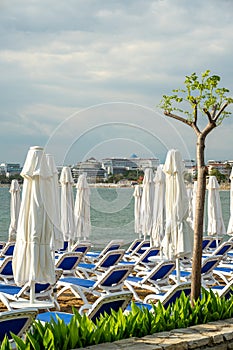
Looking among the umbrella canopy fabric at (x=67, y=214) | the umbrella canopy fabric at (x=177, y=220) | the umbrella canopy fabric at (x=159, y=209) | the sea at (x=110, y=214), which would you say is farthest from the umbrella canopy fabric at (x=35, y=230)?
the umbrella canopy fabric at (x=67, y=214)

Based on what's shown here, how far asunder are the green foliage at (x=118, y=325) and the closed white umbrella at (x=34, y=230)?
2416mm

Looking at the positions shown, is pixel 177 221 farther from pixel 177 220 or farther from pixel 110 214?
pixel 110 214

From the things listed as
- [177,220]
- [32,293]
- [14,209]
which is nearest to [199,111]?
[32,293]

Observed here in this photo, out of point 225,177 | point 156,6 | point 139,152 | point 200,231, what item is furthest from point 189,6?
point 200,231

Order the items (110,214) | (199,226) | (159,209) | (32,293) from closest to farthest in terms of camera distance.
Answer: (199,226), (110,214), (32,293), (159,209)

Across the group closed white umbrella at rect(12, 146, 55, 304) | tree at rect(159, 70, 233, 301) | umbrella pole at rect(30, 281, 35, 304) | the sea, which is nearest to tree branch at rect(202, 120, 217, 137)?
tree at rect(159, 70, 233, 301)

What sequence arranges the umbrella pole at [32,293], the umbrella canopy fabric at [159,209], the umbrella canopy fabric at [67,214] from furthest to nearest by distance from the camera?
the umbrella canopy fabric at [67,214] < the umbrella canopy fabric at [159,209] < the umbrella pole at [32,293]

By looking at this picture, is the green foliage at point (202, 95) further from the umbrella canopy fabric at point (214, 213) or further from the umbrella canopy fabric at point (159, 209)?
the umbrella canopy fabric at point (214, 213)

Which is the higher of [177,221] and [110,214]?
[110,214]

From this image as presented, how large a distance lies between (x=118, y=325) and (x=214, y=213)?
10.1 metres

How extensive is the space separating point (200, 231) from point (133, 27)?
25.6 feet

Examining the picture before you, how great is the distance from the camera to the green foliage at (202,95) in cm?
589

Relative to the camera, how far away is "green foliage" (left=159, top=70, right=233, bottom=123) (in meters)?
5.89

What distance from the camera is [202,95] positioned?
5.95 m
